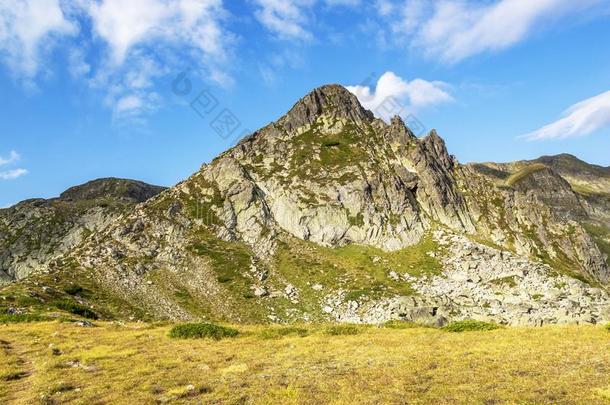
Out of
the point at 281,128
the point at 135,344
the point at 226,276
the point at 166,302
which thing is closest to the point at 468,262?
the point at 226,276

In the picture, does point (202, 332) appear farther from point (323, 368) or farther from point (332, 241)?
point (332, 241)

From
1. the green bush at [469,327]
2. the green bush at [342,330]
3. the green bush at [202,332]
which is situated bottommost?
the green bush at [469,327]

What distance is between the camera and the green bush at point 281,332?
1419 inches

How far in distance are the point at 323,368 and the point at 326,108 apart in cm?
15323

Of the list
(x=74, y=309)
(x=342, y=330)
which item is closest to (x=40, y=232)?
(x=74, y=309)

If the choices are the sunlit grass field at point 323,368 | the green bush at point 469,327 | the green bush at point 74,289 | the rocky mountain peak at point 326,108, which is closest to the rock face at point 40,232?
the green bush at point 74,289

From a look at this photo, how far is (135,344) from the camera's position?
34.2 meters

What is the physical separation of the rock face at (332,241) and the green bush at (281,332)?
1123 inches

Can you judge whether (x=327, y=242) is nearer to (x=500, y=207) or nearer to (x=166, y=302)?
(x=166, y=302)

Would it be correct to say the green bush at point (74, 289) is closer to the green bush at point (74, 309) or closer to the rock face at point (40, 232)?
the green bush at point (74, 309)

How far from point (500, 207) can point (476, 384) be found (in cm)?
13945

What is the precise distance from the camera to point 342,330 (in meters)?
A: 36.6

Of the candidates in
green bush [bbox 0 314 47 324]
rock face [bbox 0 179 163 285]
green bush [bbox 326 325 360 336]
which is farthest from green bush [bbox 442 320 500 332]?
rock face [bbox 0 179 163 285]

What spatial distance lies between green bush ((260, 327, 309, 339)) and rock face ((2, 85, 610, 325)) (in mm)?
28529
